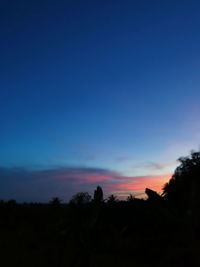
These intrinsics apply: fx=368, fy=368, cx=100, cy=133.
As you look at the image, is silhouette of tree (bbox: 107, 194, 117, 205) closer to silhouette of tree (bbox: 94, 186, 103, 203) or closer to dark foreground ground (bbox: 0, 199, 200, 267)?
dark foreground ground (bbox: 0, 199, 200, 267)

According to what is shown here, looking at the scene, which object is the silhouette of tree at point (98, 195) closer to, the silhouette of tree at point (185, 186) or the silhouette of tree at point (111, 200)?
the silhouette of tree at point (185, 186)

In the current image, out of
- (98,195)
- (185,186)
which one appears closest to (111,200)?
(185,186)

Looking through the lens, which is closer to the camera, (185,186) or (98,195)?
(98,195)

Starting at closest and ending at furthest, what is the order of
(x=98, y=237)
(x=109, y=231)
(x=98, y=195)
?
(x=98, y=195)
(x=98, y=237)
(x=109, y=231)

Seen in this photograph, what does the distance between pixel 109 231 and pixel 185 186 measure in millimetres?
11641

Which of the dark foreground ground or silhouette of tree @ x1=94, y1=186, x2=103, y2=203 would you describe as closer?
the dark foreground ground

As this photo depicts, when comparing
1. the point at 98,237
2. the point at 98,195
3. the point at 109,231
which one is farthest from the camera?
the point at 109,231

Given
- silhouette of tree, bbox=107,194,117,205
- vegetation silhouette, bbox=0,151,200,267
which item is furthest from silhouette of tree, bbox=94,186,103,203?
silhouette of tree, bbox=107,194,117,205

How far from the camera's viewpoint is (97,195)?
1245 cm

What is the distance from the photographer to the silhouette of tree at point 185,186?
7590 mm

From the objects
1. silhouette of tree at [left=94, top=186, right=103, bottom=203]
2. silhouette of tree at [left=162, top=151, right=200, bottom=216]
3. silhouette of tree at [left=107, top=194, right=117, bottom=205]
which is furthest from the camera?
silhouette of tree at [left=107, top=194, right=117, bottom=205]

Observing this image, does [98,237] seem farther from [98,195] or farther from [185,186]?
[98,195]

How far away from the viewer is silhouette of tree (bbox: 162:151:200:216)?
759 cm

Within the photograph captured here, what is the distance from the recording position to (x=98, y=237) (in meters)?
34.6
